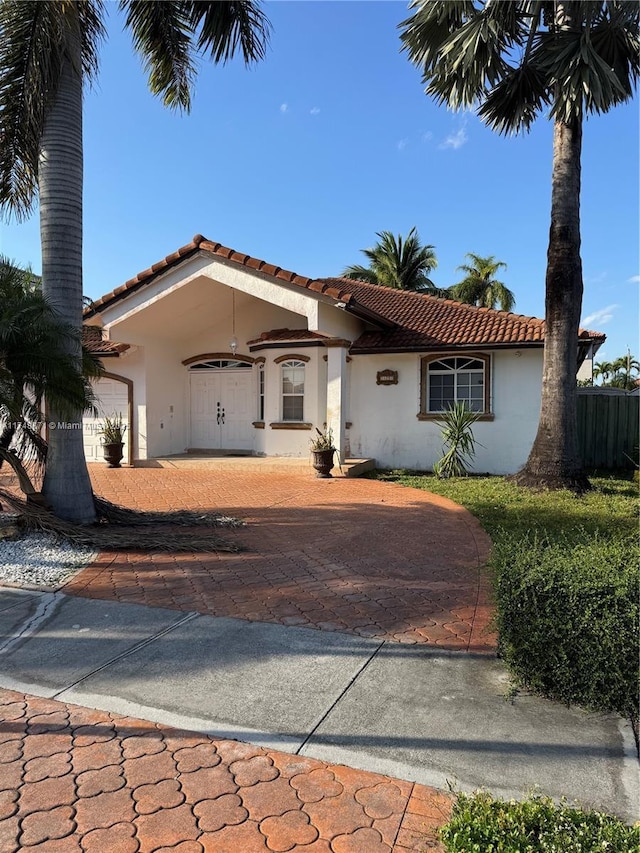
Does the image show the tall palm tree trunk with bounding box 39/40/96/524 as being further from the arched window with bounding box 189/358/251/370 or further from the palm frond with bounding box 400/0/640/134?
the arched window with bounding box 189/358/251/370

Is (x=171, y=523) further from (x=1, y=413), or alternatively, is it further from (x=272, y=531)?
(x=1, y=413)

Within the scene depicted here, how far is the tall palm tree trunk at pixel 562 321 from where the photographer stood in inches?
431

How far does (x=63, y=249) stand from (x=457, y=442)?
30.9 feet

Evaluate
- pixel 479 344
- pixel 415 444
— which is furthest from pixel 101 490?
pixel 479 344

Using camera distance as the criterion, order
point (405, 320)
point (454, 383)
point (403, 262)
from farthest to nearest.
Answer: point (403, 262) < point (405, 320) < point (454, 383)

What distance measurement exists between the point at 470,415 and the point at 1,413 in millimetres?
10030

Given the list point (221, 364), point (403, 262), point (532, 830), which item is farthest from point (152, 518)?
point (403, 262)

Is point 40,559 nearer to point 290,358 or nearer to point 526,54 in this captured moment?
point 290,358

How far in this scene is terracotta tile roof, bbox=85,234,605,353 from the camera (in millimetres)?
13164

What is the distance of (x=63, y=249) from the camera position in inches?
296

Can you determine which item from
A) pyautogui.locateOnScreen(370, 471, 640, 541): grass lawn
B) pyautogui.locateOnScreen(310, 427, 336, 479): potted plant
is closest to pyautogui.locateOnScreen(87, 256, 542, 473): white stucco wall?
pyautogui.locateOnScreen(310, 427, 336, 479): potted plant

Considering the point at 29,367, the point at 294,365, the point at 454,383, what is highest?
the point at 294,365

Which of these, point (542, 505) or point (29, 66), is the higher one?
point (29, 66)

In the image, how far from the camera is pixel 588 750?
9.50ft
